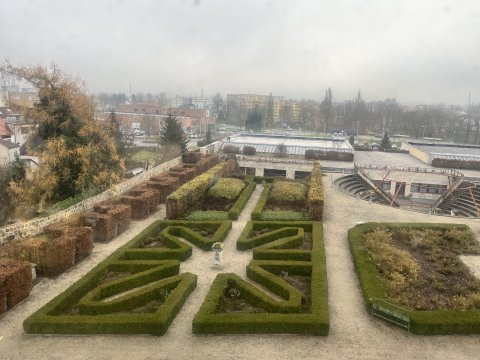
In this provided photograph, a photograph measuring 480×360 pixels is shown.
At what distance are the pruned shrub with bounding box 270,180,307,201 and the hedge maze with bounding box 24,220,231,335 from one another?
8574 mm

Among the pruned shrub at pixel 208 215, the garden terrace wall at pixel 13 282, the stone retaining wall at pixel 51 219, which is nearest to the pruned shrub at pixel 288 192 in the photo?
the pruned shrub at pixel 208 215

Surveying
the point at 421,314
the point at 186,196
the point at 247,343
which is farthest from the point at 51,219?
the point at 421,314

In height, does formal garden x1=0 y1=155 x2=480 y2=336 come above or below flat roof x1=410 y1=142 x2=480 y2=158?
below

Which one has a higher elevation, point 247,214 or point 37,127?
point 37,127

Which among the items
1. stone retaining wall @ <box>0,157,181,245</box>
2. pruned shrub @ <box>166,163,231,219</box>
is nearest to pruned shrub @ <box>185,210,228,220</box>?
pruned shrub @ <box>166,163,231,219</box>

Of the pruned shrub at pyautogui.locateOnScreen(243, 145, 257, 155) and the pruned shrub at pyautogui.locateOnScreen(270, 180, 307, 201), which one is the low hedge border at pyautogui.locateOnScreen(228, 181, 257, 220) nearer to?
the pruned shrub at pyautogui.locateOnScreen(270, 180, 307, 201)

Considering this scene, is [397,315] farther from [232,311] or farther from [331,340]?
[232,311]

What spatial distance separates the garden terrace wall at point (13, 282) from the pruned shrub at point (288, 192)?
18021 millimetres

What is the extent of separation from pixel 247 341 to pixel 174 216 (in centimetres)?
1338

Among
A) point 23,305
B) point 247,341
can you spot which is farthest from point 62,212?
point 247,341

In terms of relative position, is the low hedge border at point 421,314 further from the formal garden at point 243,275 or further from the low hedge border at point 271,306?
the low hedge border at point 271,306

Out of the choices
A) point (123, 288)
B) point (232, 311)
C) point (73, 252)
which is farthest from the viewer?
point (73, 252)

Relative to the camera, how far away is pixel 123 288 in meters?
16.4

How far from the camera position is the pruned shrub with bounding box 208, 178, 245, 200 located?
2980 centimetres
